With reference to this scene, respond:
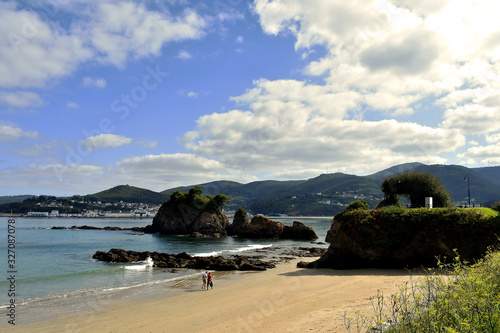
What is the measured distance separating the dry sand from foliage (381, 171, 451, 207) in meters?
23.8

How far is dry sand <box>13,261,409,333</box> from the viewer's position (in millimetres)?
11688

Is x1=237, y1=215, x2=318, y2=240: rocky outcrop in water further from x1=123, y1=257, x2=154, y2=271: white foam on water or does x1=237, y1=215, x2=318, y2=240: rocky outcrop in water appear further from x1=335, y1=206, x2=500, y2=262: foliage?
x1=335, y1=206, x2=500, y2=262: foliage

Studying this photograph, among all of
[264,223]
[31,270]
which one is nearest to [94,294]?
[31,270]

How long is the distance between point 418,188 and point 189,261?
31318mm

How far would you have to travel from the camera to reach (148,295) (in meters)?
20.1

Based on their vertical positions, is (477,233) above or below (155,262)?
above

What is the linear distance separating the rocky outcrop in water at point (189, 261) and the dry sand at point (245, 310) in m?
9.03

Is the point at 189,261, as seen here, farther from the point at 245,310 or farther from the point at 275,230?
the point at 275,230

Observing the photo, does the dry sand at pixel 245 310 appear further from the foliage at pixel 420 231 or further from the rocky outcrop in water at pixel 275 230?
the rocky outcrop in water at pixel 275 230

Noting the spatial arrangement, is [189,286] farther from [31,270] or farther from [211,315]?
[31,270]

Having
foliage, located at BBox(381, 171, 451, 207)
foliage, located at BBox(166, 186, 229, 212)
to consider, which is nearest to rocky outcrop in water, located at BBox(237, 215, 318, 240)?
foliage, located at BBox(166, 186, 229, 212)

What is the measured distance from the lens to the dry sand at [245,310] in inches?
460

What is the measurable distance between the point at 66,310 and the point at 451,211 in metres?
26.4

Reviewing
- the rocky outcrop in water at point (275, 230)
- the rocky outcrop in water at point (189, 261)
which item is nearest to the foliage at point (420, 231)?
the rocky outcrop in water at point (189, 261)
